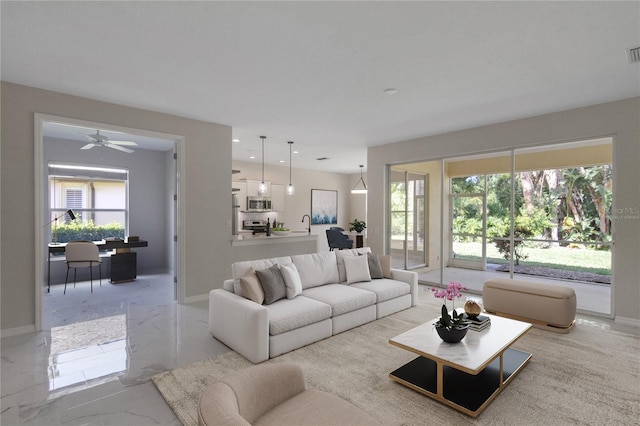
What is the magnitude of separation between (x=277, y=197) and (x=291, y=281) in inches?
241

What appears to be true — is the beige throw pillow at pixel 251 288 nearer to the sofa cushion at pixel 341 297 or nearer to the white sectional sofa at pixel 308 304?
the white sectional sofa at pixel 308 304

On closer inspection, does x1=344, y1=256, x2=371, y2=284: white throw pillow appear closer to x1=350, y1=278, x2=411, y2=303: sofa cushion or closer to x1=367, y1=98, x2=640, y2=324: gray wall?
x1=350, y1=278, x2=411, y2=303: sofa cushion

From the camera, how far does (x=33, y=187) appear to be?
367 cm

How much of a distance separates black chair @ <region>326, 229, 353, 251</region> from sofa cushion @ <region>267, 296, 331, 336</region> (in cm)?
499

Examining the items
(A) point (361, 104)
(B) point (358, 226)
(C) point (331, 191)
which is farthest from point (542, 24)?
(C) point (331, 191)

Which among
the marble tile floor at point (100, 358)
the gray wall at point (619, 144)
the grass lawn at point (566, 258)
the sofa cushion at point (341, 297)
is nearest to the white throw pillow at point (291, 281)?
the sofa cushion at point (341, 297)

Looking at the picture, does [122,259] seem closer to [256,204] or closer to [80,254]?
[80,254]

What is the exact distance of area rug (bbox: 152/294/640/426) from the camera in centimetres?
216

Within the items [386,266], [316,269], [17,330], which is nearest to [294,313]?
[316,269]

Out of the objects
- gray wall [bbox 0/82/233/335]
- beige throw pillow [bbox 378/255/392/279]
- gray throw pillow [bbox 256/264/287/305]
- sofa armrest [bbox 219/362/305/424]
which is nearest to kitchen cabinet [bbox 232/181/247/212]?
gray wall [bbox 0/82/233/335]

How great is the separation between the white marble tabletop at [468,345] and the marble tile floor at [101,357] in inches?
70.3

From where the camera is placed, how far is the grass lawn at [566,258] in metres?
Result: 4.27

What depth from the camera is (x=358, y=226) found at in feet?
28.7

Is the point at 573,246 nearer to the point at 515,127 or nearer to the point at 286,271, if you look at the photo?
the point at 515,127
